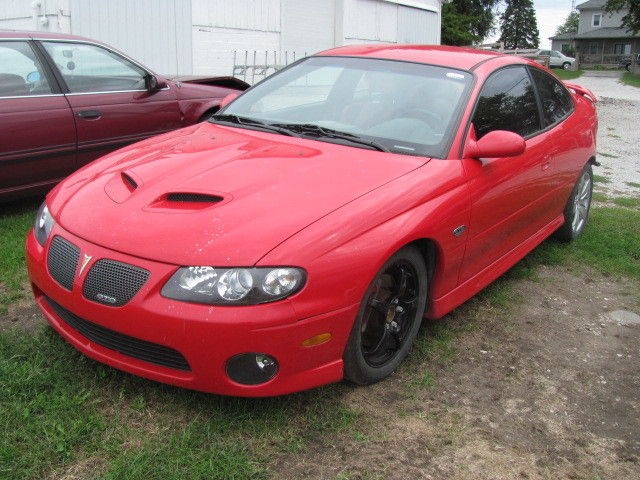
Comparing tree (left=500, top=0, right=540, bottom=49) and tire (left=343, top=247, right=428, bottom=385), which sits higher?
tree (left=500, top=0, right=540, bottom=49)

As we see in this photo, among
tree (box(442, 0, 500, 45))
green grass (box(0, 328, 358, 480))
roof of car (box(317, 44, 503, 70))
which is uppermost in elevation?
tree (box(442, 0, 500, 45))

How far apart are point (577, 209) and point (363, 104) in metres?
2.48

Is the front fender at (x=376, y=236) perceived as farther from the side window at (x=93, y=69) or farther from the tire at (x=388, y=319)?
the side window at (x=93, y=69)

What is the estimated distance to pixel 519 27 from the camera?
3403 inches

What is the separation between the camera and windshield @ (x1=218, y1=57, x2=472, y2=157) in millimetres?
3615

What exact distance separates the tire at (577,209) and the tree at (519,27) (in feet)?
281

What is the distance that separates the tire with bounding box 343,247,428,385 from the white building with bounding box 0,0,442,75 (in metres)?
10.2

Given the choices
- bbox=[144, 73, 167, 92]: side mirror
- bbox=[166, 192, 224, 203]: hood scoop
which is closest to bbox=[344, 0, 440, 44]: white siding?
bbox=[144, 73, 167, 92]: side mirror

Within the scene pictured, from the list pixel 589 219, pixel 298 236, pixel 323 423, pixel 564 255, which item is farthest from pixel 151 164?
pixel 589 219

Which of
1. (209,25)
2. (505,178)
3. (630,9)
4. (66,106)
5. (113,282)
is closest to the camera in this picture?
(113,282)

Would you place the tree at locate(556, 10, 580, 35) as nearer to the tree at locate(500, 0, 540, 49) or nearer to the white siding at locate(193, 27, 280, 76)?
the tree at locate(500, 0, 540, 49)

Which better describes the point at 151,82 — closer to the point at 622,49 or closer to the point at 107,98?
the point at 107,98

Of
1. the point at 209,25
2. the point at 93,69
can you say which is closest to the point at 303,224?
the point at 93,69

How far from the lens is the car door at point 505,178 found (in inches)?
143
